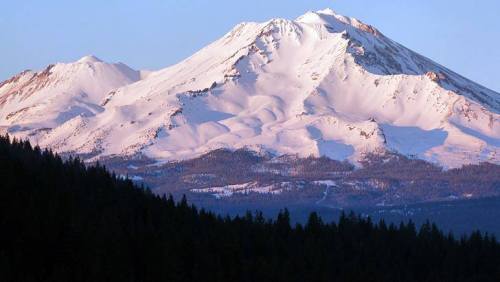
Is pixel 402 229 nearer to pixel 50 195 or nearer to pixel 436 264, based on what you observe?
pixel 436 264

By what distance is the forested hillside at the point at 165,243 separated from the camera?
116 metres

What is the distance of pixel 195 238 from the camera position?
442 ft

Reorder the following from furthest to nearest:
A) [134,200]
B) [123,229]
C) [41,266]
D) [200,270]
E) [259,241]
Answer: [134,200], [259,241], [123,229], [200,270], [41,266]

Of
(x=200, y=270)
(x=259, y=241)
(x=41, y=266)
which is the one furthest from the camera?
(x=259, y=241)

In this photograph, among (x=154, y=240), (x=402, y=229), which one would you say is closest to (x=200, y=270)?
(x=154, y=240)

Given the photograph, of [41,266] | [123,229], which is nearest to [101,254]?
[41,266]

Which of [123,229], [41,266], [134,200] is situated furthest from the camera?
[134,200]

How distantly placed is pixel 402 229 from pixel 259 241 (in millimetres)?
23920

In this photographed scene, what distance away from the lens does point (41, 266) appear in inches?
4414

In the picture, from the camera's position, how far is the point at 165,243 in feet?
415

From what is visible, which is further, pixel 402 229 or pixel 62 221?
pixel 402 229

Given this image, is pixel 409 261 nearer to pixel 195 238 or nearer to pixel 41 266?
pixel 195 238

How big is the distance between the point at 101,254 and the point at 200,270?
889 cm

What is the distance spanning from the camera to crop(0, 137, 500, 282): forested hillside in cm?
11588
